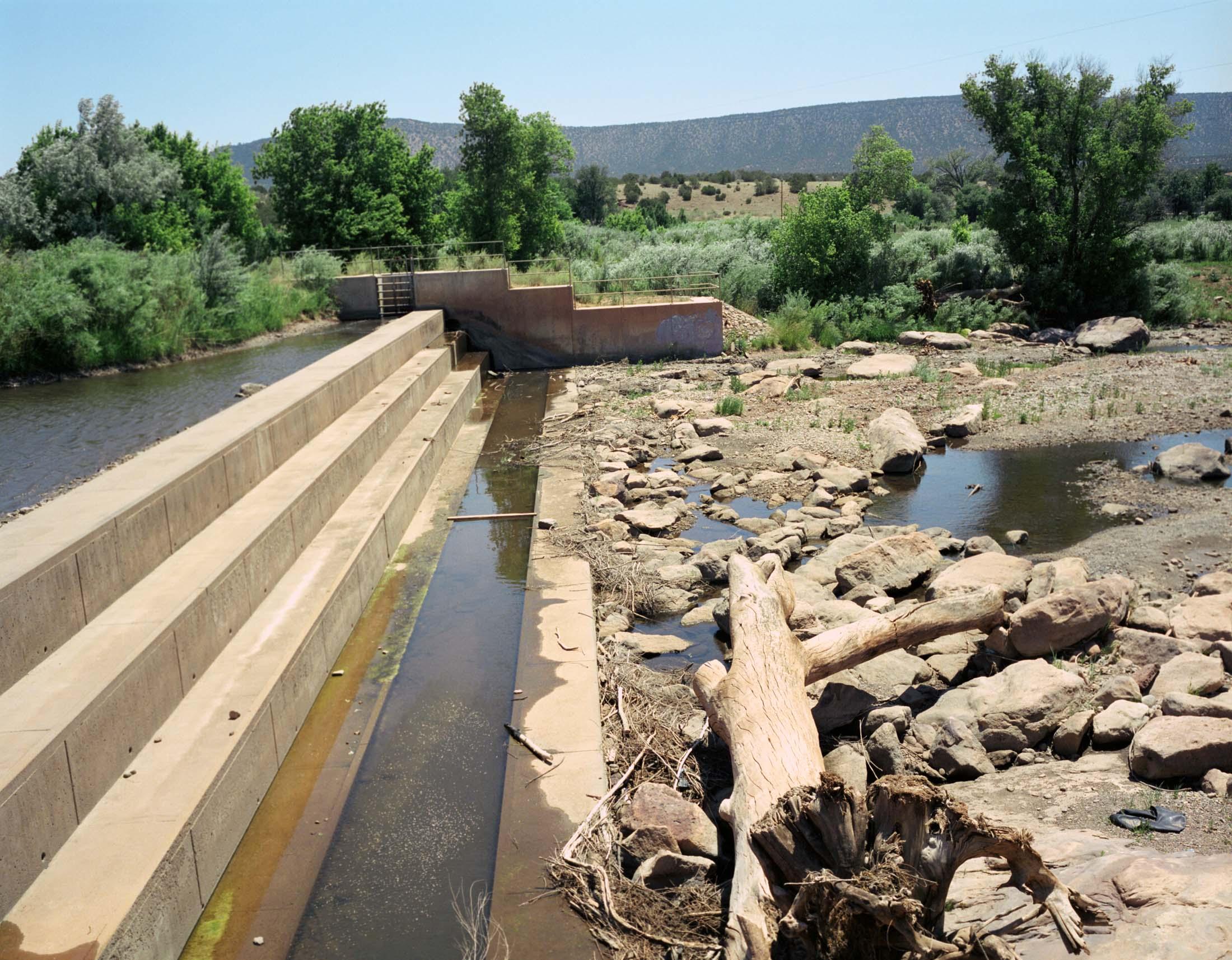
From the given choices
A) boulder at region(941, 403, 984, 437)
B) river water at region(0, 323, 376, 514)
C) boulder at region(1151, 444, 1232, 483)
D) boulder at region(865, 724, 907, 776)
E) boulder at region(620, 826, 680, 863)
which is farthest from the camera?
boulder at region(941, 403, 984, 437)

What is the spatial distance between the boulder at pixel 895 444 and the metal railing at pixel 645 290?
9981 millimetres

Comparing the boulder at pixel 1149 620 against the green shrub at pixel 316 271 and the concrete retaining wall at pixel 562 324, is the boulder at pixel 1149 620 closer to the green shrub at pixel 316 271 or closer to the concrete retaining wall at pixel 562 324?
the concrete retaining wall at pixel 562 324

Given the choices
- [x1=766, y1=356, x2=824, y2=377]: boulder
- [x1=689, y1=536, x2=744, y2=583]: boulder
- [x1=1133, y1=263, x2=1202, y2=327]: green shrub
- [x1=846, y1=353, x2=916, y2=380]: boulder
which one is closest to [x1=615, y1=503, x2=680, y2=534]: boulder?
[x1=689, y1=536, x2=744, y2=583]: boulder

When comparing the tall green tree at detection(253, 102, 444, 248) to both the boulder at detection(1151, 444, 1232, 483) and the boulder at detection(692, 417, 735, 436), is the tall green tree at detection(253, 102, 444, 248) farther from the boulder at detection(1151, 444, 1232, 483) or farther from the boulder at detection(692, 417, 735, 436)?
the boulder at detection(1151, 444, 1232, 483)

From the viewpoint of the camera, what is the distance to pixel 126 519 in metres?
6.91

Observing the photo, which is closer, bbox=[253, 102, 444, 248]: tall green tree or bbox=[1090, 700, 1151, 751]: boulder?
bbox=[1090, 700, 1151, 751]: boulder

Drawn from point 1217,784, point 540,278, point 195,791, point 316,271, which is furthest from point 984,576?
point 316,271

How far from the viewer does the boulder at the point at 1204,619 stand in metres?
7.31

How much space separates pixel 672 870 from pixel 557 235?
3549 centimetres

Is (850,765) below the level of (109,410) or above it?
below

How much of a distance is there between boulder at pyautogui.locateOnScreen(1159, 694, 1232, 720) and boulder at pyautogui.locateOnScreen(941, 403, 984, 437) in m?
10.3

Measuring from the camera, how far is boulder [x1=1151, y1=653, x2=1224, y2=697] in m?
6.36

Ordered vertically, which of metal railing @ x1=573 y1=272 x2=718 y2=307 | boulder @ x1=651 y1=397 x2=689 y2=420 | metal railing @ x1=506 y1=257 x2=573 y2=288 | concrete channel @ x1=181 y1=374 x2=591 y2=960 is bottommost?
concrete channel @ x1=181 y1=374 x2=591 y2=960

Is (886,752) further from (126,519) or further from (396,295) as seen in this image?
(396,295)
